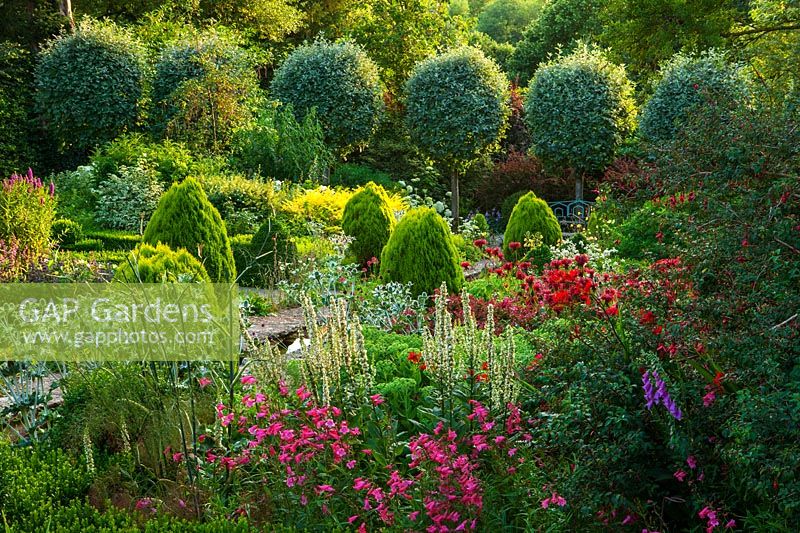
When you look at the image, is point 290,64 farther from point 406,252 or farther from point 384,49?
point 406,252

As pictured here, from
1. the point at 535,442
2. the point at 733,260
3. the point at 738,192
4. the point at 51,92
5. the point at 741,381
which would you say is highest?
the point at 51,92

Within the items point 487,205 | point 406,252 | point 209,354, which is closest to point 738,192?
point 209,354

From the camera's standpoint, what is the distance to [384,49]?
19.4m

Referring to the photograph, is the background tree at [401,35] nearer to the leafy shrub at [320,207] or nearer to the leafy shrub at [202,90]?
the leafy shrub at [202,90]

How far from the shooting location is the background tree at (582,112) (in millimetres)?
14703

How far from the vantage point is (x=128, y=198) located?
487 inches

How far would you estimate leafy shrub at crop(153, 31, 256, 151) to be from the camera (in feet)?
49.7

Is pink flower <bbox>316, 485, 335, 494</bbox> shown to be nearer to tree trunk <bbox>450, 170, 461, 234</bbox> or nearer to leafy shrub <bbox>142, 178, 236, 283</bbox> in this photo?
leafy shrub <bbox>142, 178, 236, 283</bbox>

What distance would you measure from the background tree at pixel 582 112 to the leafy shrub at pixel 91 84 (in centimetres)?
802

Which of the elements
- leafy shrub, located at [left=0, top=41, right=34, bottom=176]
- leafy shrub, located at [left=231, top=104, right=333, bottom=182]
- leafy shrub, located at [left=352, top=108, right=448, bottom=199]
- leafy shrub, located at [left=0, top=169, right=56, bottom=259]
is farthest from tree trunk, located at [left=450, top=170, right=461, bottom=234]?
leafy shrub, located at [left=0, top=41, right=34, bottom=176]

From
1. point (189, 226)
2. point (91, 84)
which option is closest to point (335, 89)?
point (91, 84)

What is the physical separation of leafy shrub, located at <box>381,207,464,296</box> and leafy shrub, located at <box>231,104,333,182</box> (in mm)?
7287

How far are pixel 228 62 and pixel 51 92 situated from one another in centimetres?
359

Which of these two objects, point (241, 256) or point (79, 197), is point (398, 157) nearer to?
point (79, 197)
